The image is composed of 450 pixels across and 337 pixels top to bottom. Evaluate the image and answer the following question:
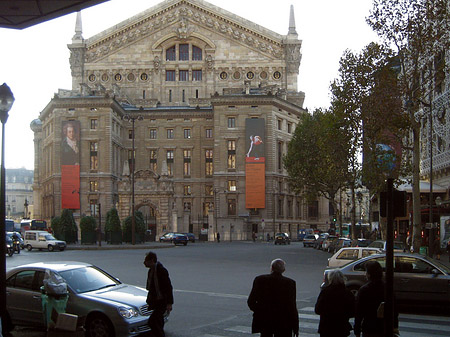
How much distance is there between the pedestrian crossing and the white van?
128 ft

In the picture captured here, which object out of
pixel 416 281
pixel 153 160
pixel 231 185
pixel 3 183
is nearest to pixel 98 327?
pixel 3 183

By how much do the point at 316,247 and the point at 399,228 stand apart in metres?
8.13

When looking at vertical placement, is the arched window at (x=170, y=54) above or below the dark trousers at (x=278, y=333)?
above

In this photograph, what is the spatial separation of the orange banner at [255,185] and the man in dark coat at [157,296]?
248 feet

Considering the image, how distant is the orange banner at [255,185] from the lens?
8719 cm

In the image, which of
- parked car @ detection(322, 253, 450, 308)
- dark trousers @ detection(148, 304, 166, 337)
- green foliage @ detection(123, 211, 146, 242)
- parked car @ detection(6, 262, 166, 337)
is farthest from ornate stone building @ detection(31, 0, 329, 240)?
dark trousers @ detection(148, 304, 166, 337)

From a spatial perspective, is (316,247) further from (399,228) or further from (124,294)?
(124,294)

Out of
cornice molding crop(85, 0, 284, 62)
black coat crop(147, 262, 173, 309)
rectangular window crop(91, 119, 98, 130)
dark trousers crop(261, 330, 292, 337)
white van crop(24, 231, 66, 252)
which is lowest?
white van crop(24, 231, 66, 252)

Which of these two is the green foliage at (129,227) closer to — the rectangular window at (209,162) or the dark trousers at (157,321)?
the rectangular window at (209,162)

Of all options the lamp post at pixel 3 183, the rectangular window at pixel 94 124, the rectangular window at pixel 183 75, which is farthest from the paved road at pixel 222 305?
the rectangular window at pixel 183 75

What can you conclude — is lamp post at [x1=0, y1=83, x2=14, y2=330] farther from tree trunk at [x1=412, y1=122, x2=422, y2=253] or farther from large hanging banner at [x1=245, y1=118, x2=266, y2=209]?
large hanging banner at [x1=245, y1=118, x2=266, y2=209]

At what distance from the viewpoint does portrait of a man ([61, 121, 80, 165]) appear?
8769 cm

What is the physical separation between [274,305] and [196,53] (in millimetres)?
92562

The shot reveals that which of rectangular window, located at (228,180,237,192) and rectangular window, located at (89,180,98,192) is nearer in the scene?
rectangular window, located at (89,180,98,192)
